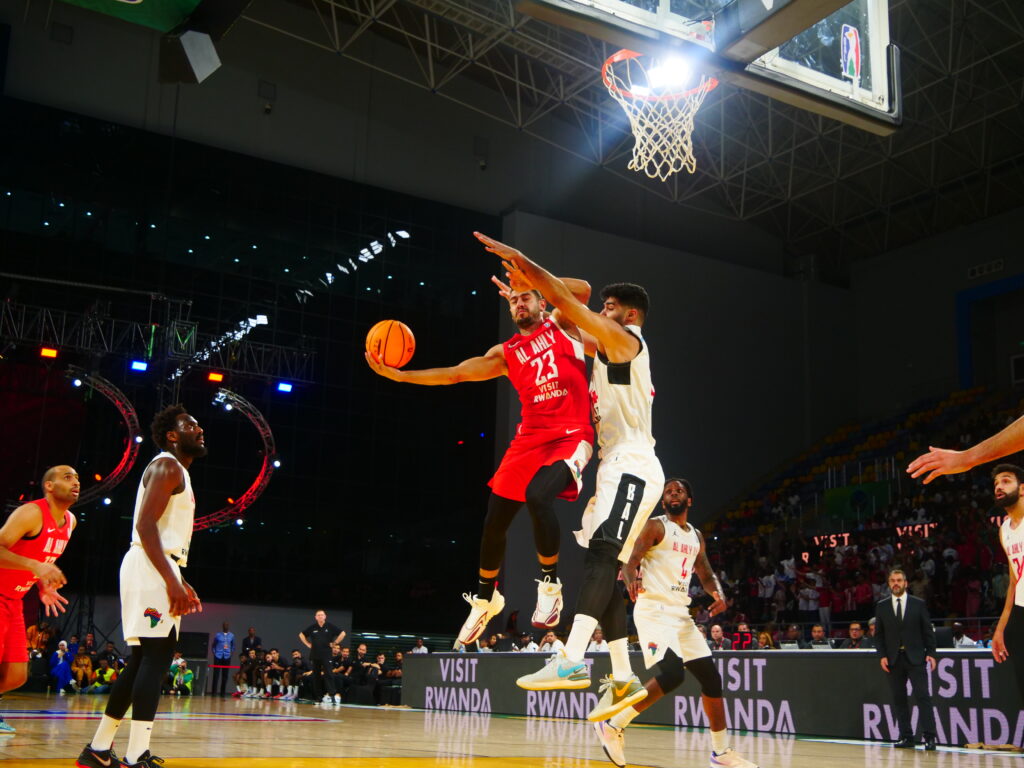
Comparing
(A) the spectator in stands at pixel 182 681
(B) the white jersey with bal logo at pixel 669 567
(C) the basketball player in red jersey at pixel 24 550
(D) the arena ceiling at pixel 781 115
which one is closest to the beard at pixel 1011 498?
(B) the white jersey with bal logo at pixel 669 567

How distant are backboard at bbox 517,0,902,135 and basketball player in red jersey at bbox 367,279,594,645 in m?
2.73

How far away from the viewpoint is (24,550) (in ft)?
24.2

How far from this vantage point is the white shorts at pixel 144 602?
5488 millimetres

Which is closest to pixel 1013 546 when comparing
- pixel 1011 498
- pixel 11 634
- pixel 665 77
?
pixel 1011 498

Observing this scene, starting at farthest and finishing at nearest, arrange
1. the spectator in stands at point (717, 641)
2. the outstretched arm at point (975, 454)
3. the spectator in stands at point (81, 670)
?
the spectator in stands at point (81, 670) → the spectator in stands at point (717, 641) → the outstretched arm at point (975, 454)

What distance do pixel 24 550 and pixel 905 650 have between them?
7594 mm

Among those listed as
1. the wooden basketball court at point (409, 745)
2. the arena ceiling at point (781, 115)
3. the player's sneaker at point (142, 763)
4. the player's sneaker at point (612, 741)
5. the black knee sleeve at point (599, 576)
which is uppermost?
the arena ceiling at point (781, 115)

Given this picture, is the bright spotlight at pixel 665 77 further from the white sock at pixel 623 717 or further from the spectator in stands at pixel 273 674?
the spectator in stands at pixel 273 674

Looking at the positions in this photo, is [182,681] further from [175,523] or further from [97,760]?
[175,523]

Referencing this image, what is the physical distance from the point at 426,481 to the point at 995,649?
1973 centimetres

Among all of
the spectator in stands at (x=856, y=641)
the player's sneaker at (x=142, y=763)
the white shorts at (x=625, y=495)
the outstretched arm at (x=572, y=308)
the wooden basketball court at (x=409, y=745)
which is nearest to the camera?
the outstretched arm at (x=572, y=308)

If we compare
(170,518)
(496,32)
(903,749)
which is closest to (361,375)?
(496,32)

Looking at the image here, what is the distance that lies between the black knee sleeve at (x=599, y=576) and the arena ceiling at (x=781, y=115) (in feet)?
56.5

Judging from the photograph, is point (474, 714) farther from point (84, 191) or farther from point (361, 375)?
point (84, 191)
